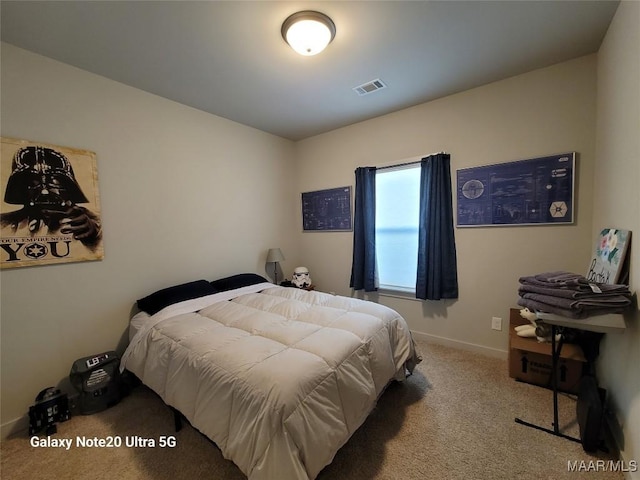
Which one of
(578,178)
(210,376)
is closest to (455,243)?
(578,178)

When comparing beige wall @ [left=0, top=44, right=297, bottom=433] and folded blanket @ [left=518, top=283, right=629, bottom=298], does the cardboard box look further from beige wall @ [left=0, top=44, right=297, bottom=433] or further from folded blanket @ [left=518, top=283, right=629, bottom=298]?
beige wall @ [left=0, top=44, right=297, bottom=433]

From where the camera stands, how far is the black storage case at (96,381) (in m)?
1.83

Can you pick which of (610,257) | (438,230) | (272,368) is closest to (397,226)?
(438,230)

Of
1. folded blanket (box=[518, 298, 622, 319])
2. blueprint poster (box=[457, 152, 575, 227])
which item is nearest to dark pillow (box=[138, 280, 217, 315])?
folded blanket (box=[518, 298, 622, 319])

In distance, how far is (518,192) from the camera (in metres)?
2.25

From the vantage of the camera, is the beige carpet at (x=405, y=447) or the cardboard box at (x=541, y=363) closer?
the beige carpet at (x=405, y=447)

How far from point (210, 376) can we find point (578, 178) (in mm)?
2995

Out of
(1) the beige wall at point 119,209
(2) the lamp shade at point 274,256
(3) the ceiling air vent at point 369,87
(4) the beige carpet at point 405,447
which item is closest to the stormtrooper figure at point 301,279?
(2) the lamp shade at point 274,256

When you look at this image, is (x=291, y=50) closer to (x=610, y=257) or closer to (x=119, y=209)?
(x=119, y=209)

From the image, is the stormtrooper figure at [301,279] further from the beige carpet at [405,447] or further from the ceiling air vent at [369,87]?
the ceiling air vent at [369,87]

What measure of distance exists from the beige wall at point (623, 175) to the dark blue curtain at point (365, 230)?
73.8 inches

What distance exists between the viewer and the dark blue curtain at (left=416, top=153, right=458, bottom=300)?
8.45ft

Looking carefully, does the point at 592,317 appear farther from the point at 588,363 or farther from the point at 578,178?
the point at 578,178

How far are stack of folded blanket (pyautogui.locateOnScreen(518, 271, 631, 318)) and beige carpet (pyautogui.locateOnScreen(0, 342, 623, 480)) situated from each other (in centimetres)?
81
